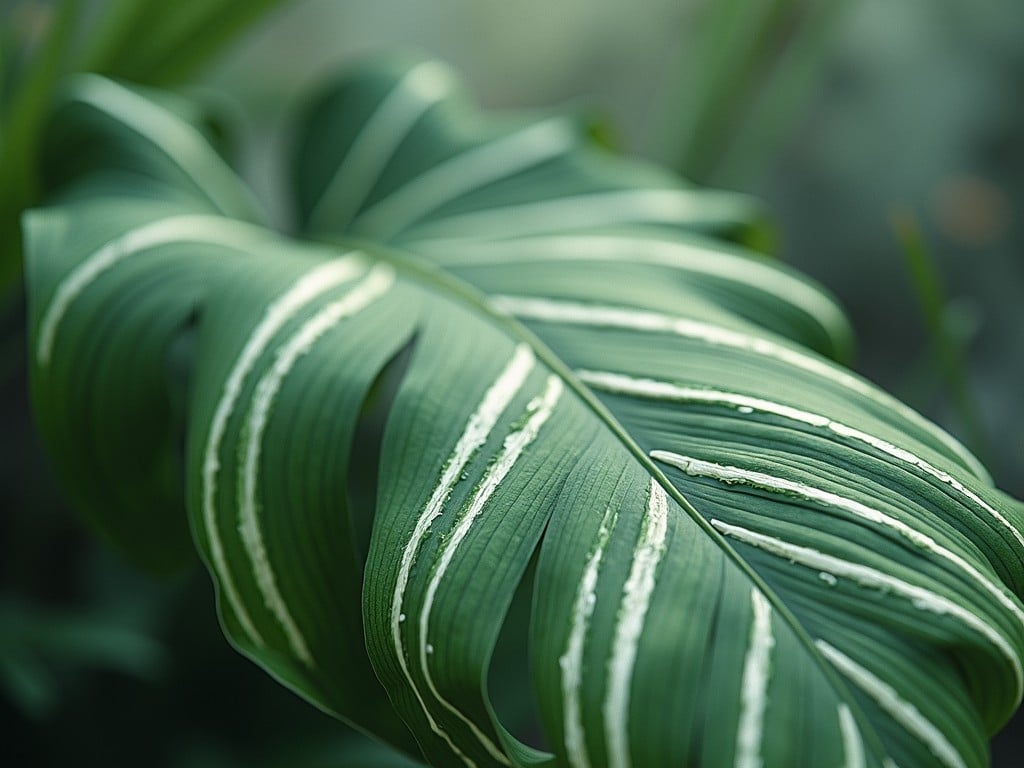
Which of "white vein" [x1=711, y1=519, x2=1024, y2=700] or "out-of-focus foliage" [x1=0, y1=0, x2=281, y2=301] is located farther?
"out-of-focus foliage" [x1=0, y1=0, x2=281, y2=301]

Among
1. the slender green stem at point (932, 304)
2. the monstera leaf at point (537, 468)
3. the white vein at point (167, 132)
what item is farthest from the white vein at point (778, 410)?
the white vein at point (167, 132)

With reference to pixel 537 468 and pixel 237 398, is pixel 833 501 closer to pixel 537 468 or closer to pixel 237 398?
pixel 537 468

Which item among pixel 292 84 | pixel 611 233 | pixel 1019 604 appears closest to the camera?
pixel 1019 604

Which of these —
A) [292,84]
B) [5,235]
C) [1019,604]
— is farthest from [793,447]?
[292,84]

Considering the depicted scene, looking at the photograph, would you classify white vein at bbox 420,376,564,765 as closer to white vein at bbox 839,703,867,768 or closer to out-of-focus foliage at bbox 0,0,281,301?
white vein at bbox 839,703,867,768

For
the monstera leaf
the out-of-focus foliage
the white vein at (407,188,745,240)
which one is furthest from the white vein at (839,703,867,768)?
the out-of-focus foliage

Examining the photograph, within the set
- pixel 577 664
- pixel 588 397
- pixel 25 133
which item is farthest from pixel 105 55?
pixel 577 664

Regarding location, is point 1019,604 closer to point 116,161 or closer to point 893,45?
A: point 116,161
